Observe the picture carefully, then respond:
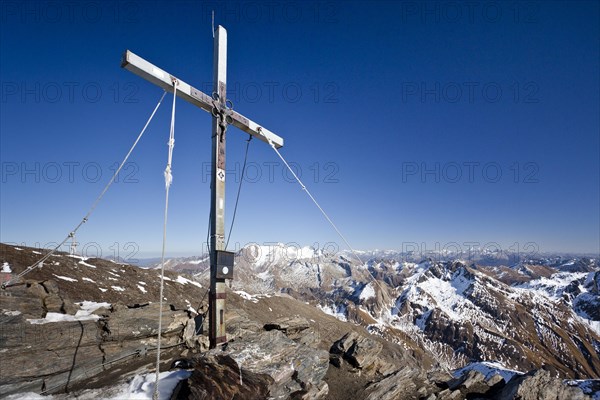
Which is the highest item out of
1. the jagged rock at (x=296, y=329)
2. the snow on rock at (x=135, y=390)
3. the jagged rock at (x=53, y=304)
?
the jagged rock at (x=53, y=304)

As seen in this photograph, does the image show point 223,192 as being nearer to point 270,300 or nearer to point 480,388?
point 480,388

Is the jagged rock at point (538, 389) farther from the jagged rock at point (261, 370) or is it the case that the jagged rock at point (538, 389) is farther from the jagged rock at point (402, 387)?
the jagged rock at point (261, 370)

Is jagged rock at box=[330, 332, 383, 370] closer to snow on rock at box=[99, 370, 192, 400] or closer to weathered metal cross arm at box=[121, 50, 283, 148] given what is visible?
snow on rock at box=[99, 370, 192, 400]

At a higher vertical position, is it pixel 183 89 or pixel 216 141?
pixel 183 89

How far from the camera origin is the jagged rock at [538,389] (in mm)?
11992

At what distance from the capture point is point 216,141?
1049cm

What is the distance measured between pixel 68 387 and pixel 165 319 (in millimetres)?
4762

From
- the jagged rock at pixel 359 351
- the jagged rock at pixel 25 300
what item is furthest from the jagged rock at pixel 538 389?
the jagged rock at pixel 25 300

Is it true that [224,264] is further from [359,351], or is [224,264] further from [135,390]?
[359,351]

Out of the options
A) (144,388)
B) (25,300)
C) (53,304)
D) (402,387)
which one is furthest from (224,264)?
(25,300)

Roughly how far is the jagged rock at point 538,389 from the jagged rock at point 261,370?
7.64 m

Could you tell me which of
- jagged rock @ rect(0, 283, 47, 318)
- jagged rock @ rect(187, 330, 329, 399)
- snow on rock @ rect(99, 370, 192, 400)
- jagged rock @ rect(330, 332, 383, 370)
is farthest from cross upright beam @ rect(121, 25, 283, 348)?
jagged rock @ rect(0, 283, 47, 318)

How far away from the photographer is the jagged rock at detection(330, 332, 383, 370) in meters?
14.7

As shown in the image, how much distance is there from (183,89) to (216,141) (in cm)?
191
